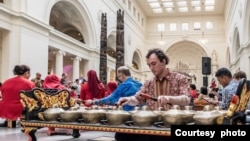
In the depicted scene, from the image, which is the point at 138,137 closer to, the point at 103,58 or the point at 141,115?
the point at 141,115

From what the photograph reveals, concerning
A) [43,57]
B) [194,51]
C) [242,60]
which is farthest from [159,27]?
[43,57]

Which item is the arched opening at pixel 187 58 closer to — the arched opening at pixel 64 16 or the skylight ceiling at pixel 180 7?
the skylight ceiling at pixel 180 7

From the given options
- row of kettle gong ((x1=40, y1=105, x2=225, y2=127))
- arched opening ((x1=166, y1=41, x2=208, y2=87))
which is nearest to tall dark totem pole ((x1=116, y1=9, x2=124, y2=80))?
row of kettle gong ((x1=40, y1=105, x2=225, y2=127))

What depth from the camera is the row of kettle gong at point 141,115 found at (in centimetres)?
252

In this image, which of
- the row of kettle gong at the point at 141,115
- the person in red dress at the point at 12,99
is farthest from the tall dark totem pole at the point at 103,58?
the row of kettle gong at the point at 141,115

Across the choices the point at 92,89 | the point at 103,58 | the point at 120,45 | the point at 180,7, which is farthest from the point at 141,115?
the point at 180,7

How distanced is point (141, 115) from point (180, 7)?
3172 cm

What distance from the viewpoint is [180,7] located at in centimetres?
3328

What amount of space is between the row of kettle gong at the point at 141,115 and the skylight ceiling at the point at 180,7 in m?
29.3

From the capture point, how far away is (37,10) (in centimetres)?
1388

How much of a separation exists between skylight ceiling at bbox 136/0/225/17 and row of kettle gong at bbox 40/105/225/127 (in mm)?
29282

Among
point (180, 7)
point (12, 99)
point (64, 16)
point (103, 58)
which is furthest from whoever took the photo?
point (180, 7)

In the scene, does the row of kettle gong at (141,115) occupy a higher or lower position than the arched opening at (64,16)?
lower

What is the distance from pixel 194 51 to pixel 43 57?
2522 centimetres
